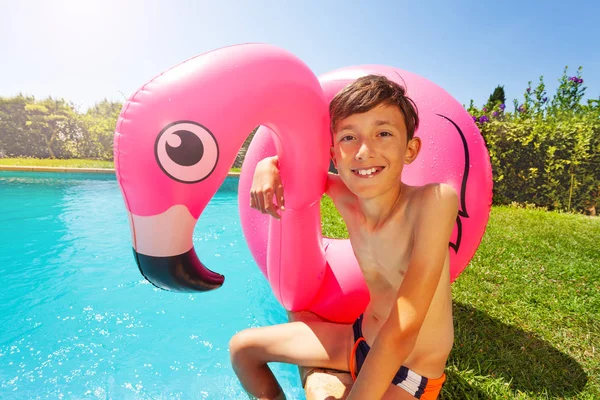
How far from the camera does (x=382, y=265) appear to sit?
1181mm

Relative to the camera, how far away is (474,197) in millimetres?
1604

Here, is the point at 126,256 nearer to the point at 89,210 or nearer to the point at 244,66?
the point at 89,210

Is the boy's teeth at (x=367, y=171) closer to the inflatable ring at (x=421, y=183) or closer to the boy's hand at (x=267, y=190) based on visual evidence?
the boy's hand at (x=267, y=190)

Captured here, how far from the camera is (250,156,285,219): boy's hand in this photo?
125 cm

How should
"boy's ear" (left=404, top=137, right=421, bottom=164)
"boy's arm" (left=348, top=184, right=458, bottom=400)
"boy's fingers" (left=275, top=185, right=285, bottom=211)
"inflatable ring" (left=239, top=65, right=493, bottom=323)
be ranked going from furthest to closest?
"inflatable ring" (left=239, top=65, right=493, bottom=323) < "boy's fingers" (left=275, top=185, right=285, bottom=211) < "boy's ear" (left=404, top=137, right=421, bottom=164) < "boy's arm" (left=348, top=184, right=458, bottom=400)

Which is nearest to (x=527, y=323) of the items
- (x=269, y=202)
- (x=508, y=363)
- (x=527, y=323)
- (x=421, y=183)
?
(x=527, y=323)

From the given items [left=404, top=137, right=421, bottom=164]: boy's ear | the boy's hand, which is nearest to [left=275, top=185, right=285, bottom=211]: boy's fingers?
the boy's hand

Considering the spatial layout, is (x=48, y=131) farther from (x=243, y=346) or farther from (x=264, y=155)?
(x=243, y=346)

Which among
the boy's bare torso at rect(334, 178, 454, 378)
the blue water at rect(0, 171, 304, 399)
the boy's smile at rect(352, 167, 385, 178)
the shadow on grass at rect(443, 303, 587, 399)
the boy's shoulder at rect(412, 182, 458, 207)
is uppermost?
the boy's smile at rect(352, 167, 385, 178)

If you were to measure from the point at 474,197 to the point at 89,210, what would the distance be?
6.80 metres

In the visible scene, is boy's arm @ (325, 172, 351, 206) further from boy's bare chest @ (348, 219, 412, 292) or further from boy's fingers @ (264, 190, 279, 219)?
boy's fingers @ (264, 190, 279, 219)

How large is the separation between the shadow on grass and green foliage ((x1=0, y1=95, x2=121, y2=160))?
1892 centimetres

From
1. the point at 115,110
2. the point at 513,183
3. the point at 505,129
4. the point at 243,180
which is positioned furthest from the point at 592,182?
the point at 115,110

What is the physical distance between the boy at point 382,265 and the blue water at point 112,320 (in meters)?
0.79
